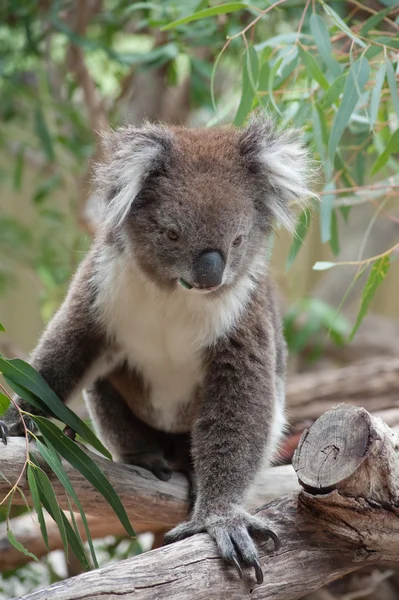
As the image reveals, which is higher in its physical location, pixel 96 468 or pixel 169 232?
pixel 169 232

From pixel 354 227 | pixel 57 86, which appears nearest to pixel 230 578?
pixel 57 86

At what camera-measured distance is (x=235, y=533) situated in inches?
77.1

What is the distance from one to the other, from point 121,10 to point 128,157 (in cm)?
263

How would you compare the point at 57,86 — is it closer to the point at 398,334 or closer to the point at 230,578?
the point at 398,334

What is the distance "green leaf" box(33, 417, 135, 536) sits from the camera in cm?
212

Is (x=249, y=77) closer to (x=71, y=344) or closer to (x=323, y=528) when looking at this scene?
(x=71, y=344)

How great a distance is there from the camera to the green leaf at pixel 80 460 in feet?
6.95

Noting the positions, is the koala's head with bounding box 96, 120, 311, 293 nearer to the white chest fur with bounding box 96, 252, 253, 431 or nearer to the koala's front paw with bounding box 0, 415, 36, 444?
the white chest fur with bounding box 96, 252, 253, 431

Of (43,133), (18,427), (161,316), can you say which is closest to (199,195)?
(161,316)

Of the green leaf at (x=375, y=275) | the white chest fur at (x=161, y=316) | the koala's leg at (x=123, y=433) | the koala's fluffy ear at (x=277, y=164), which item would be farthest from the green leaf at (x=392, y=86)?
the koala's leg at (x=123, y=433)

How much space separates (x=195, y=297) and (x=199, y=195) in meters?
0.33

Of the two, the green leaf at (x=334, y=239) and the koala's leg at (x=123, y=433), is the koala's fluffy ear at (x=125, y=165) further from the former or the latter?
the green leaf at (x=334, y=239)

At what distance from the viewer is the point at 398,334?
638 centimetres

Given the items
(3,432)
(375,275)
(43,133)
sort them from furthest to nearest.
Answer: (43,133) → (375,275) → (3,432)
